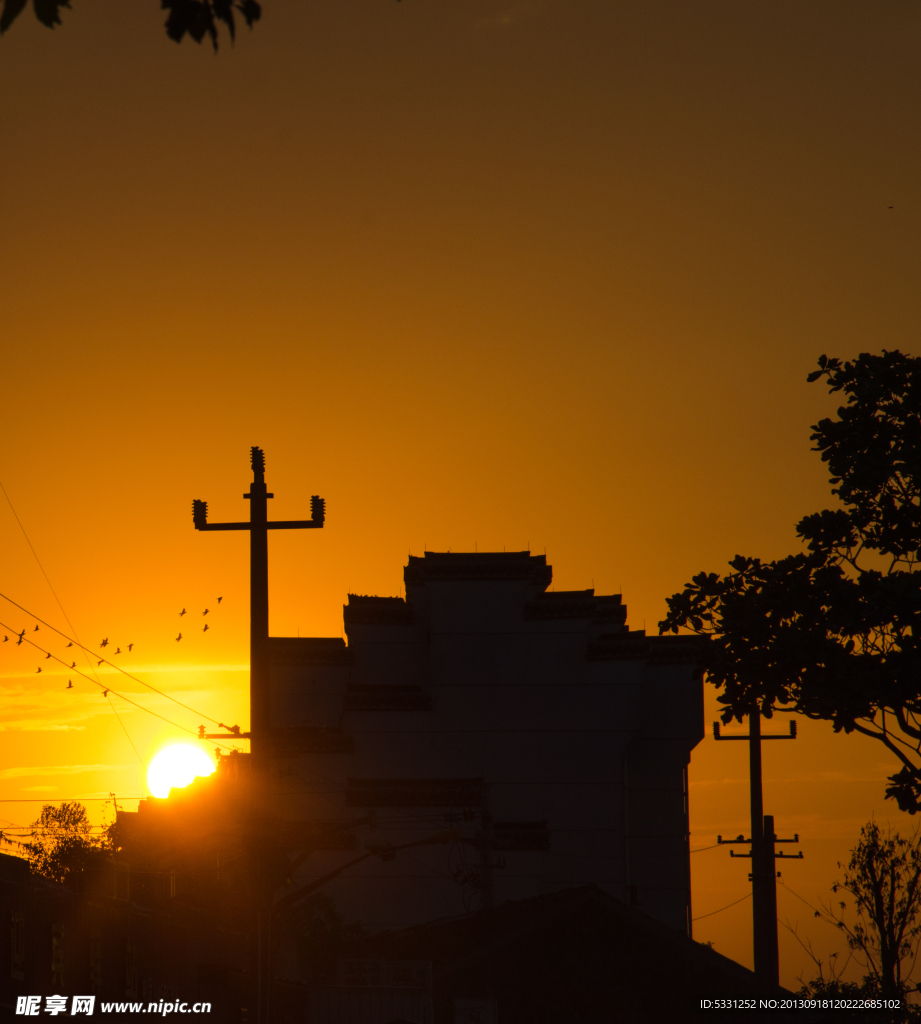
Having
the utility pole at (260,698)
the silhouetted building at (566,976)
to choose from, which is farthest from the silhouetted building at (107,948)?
the silhouetted building at (566,976)

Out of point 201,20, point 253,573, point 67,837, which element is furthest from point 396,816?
point 201,20

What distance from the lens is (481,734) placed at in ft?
295

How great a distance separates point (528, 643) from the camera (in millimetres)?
89938

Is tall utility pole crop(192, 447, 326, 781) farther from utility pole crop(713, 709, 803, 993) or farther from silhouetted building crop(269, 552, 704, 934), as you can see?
silhouetted building crop(269, 552, 704, 934)

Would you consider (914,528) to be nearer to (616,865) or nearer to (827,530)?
(827,530)

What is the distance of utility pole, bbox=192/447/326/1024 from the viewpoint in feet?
71.0

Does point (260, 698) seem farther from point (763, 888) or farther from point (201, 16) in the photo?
point (763, 888)

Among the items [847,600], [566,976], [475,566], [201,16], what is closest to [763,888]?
[566,976]

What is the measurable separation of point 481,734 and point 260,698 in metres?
69.3

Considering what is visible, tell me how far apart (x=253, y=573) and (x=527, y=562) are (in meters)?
66.8

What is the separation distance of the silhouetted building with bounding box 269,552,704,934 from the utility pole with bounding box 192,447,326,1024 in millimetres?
65002

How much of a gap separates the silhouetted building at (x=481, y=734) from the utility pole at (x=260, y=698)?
2559 inches

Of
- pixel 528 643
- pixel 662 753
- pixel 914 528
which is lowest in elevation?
pixel 914 528

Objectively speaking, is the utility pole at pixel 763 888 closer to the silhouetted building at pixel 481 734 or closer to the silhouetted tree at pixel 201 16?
the silhouetted tree at pixel 201 16
